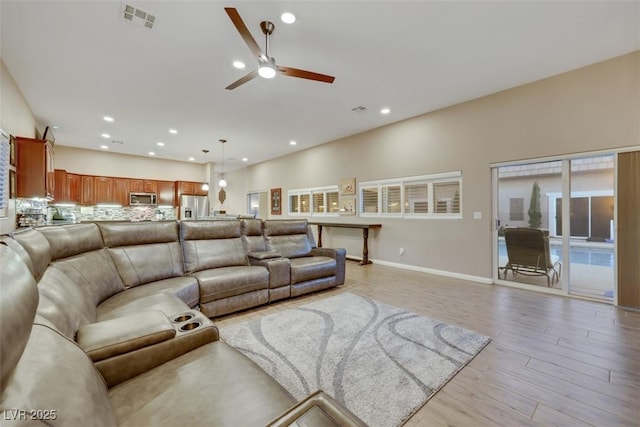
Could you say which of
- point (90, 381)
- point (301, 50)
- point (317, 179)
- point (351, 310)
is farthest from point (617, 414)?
point (317, 179)

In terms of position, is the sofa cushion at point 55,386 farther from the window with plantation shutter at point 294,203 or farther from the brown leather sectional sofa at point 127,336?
the window with plantation shutter at point 294,203

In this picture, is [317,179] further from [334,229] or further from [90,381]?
[90,381]

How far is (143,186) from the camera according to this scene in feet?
28.1

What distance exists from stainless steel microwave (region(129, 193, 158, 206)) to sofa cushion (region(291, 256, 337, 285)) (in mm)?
7087

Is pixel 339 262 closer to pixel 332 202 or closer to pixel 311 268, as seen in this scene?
pixel 311 268

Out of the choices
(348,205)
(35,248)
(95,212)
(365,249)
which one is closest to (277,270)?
(35,248)

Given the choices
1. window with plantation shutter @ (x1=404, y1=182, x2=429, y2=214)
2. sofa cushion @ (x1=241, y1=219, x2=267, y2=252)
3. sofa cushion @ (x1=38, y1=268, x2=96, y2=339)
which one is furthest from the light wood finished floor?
window with plantation shutter @ (x1=404, y1=182, x2=429, y2=214)

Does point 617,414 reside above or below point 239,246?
below

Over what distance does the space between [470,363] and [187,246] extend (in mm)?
3123

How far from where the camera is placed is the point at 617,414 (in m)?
1.57

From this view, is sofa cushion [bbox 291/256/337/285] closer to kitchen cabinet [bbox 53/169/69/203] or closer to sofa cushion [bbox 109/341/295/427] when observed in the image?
sofa cushion [bbox 109/341/295/427]

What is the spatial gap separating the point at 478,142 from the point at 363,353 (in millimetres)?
4019

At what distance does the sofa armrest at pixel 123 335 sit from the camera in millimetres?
1146

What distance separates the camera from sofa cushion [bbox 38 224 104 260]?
1.92 m
